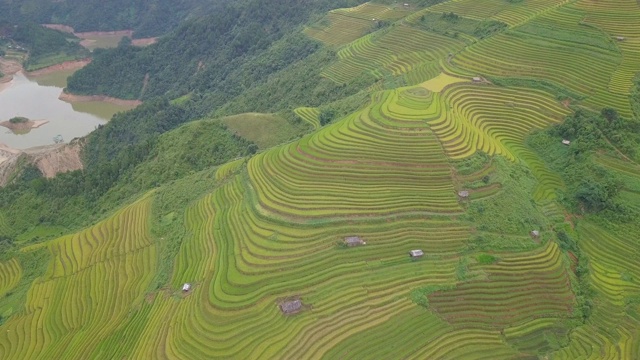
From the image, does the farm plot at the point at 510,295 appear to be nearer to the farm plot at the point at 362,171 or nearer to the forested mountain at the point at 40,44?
the farm plot at the point at 362,171

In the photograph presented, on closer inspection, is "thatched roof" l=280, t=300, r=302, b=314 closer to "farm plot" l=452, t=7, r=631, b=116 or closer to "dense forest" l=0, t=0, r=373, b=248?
"dense forest" l=0, t=0, r=373, b=248

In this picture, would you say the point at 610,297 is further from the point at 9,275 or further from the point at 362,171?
the point at 9,275

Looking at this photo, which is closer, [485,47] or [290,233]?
[290,233]

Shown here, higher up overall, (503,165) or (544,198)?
(503,165)

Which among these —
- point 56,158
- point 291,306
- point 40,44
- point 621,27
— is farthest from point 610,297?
point 40,44

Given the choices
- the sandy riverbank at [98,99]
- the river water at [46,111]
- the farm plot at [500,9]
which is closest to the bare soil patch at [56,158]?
the river water at [46,111]

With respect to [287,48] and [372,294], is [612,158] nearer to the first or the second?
[372,294]

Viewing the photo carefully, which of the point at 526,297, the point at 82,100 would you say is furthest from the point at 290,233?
the point at 82,100
